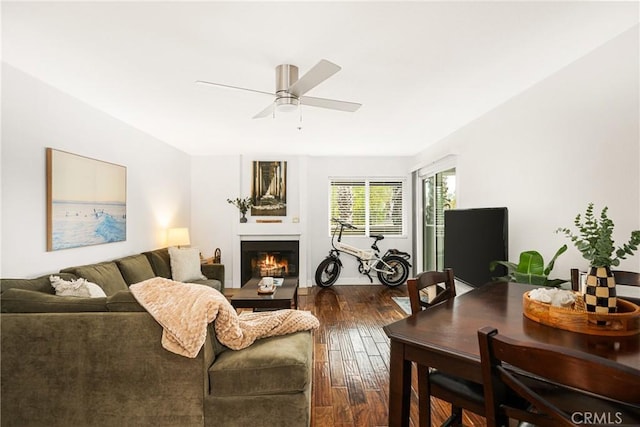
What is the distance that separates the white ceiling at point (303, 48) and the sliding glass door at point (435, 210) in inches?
57.1

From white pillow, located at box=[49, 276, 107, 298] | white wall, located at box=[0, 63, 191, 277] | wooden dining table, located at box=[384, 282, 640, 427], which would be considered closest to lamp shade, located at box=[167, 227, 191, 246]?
white wall, located at box=[0, 63, 191, 277]

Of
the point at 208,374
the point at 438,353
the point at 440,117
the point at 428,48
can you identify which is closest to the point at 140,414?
the point at 208,374

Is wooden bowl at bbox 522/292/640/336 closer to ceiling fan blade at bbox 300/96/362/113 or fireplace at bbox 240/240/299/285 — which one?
ceiling fan blade at bbox 300/96/362/113

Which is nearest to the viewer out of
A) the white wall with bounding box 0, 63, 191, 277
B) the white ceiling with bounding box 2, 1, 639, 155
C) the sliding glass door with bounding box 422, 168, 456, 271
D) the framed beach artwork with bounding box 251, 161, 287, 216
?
the white ceiling with bounding box 2, 1, 639, 155

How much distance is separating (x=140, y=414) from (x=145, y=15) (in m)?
2.20

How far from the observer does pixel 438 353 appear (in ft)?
3.85

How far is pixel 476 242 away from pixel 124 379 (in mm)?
3128

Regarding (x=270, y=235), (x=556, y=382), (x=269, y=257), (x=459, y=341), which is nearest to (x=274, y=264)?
(x=269, y=257)

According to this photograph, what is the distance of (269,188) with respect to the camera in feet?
20.0

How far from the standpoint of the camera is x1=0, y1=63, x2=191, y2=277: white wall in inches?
97.3

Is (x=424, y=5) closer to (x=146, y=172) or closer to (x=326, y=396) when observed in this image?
(x=326, y=396)

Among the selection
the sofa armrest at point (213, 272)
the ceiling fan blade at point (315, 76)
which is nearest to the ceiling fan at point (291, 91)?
the ceiling fan blade at point (315, 76)

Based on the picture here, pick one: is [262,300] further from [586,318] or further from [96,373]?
[586,318]

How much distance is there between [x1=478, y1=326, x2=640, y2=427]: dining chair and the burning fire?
5.03 m
